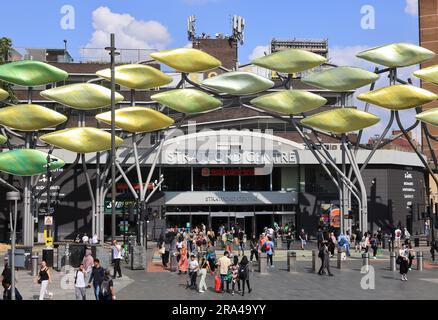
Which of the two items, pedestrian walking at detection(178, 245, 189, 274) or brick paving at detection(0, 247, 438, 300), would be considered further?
pedestrian walking at detection(178, 245, 189, 274)

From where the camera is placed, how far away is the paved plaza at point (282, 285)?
2188cm

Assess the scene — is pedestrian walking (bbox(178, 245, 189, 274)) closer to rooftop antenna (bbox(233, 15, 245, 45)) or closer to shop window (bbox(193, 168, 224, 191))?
shop window (bbox(193, 168, 224, 191))

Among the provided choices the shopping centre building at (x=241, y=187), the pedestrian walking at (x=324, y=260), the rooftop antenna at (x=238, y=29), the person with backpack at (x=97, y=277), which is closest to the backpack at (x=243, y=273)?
the person with backpack at (x=97, y=277)

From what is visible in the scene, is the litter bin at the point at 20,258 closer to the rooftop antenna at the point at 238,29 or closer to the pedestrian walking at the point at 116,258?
the pedestrian walking at the point at 116,258

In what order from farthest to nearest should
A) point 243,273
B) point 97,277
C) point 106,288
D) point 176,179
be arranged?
1. point 176,179
2. point 243,273
3. point 97,277
4. point 106,288

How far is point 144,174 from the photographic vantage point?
56.0 metres

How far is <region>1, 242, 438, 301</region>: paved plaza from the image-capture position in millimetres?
21875

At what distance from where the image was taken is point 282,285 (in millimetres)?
24750

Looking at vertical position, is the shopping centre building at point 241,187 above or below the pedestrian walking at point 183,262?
above

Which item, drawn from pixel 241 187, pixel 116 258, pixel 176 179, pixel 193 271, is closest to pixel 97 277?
pixel 193 271

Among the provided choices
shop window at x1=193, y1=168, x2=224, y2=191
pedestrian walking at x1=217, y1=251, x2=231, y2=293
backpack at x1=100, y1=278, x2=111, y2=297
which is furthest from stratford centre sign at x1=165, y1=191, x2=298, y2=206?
backpack at x1=100, y1=278, x2=111, y2=297

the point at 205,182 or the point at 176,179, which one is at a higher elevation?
the point at 176,179

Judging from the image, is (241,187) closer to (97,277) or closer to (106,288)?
(97,277)

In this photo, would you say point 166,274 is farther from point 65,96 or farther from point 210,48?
point 210,48
